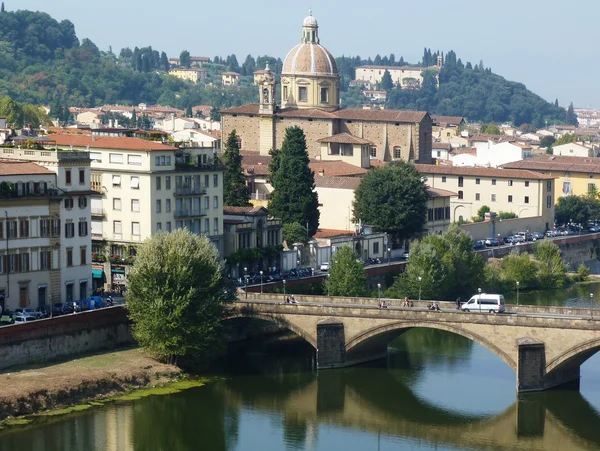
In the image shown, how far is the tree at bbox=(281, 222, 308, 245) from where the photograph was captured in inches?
3344

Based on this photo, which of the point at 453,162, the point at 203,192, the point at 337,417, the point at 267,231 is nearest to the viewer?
the point at 337,417

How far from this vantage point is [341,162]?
109438mm

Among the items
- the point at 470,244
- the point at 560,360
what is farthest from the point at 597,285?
the point at 560,360

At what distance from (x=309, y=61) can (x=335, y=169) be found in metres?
22.9

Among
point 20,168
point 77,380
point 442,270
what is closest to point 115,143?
point 20,168

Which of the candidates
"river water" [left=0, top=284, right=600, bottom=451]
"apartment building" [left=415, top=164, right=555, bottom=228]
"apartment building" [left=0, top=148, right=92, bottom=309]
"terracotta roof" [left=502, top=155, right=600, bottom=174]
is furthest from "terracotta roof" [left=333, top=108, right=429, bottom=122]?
"river water" [left=0, top=284, right=600, bottom=451]

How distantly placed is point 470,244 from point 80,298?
85.0 ft

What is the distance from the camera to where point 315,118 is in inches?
4719

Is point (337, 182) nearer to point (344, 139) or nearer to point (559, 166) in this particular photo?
point (344, 139)

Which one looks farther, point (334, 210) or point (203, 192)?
point (334, 210)

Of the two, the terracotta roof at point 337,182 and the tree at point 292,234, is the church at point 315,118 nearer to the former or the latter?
the terracotta roof at point 337,182

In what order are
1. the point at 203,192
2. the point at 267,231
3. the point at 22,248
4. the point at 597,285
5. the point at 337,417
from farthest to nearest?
the point at 597,285 < the point at 267,231 < the point at 203,192 < the point at 22,248 < the point at 337,417

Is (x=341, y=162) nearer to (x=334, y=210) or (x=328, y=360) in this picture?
(x=334, y=210)

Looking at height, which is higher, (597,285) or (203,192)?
(203,192)
